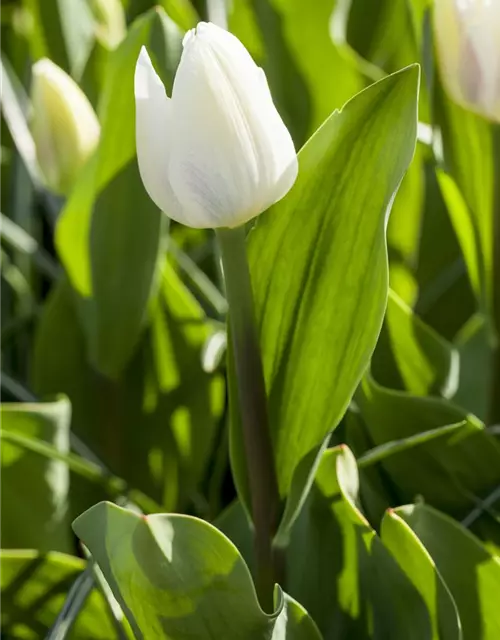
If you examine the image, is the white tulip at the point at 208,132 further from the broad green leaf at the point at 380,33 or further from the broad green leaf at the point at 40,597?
the broad green leaf at the point at 380,33

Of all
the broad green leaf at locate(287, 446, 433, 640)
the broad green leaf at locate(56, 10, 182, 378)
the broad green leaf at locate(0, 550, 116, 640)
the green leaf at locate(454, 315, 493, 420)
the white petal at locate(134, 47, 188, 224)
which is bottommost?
the broad green leaf at locate(0, 550, 116, 640)

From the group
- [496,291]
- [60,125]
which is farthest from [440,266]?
[60,125]

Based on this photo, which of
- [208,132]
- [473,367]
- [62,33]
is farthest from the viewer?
[62,33]

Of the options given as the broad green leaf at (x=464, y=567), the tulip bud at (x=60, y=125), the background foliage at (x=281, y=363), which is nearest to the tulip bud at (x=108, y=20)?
the background foliage at (x=281, y=363)

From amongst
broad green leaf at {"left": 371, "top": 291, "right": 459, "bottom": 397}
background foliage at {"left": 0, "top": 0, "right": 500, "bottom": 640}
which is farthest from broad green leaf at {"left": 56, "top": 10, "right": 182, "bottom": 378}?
broad green leaf at {"left": 371, "top": 291, "right": 459, "bottom": 397}

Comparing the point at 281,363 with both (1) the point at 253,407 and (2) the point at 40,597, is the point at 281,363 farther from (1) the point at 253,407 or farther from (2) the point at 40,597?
(2) the point at 40,597

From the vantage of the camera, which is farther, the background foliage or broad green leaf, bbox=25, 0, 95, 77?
broad green leaf, bbox=25, 0, 95, 77

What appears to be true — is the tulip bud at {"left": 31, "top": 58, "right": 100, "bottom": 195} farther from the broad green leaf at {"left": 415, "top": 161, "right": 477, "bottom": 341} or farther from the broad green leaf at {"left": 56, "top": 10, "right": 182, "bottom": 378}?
the broad green leaf at {"left": 415, "top": 161, "right": 477, "bottom": 341}
